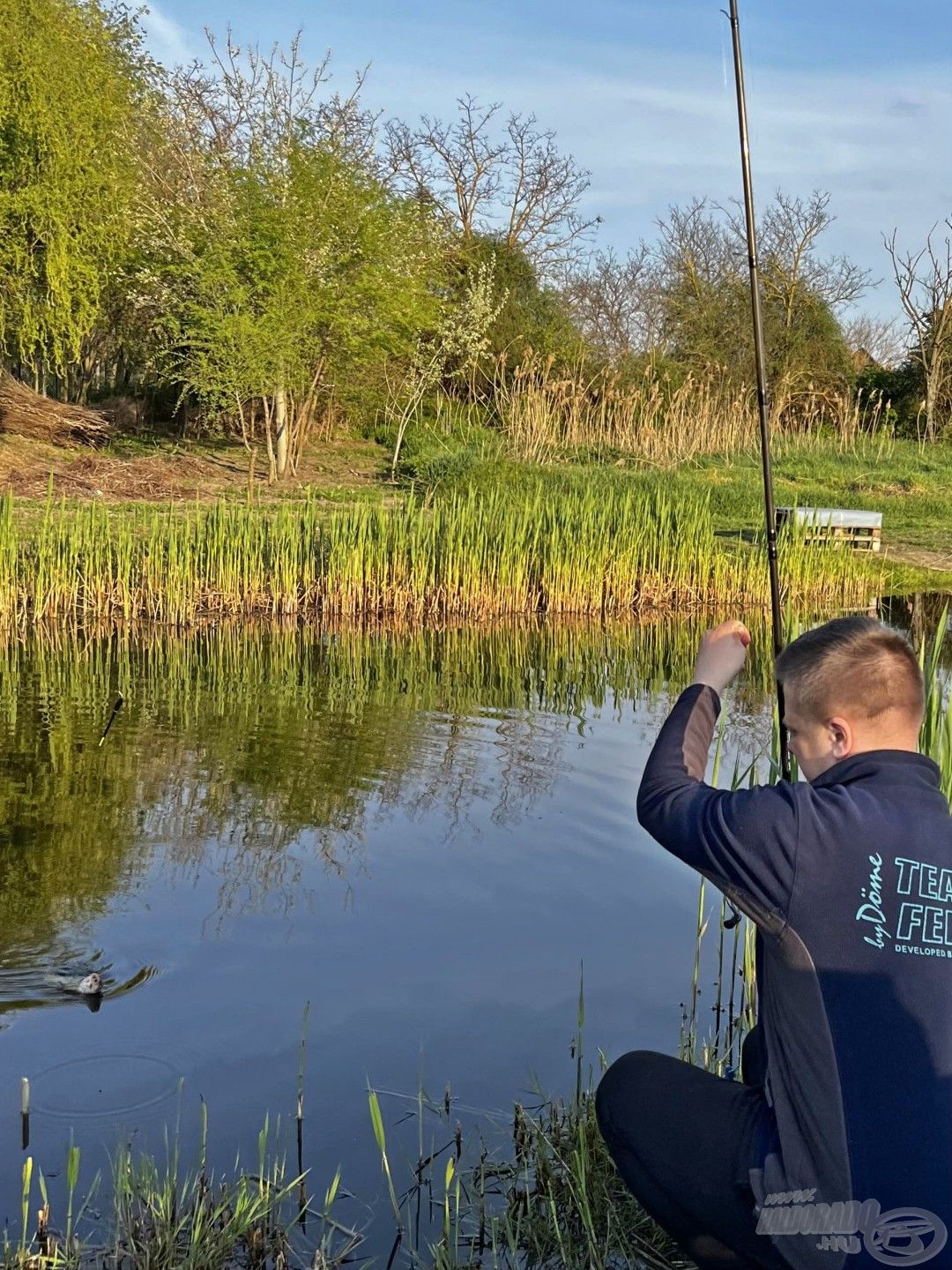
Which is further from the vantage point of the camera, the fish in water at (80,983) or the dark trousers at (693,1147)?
the fish in water at (80,983)

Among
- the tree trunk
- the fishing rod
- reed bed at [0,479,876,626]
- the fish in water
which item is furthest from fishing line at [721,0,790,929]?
the tree trunk

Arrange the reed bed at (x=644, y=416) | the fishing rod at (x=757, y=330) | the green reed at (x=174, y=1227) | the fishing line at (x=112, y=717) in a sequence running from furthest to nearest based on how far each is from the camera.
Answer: the reed bed at (x=644, y=416), the fishing line at (x=112, y=717), the fishing rod at (x=757, y=330), the green reed at (x=174, y=1227)

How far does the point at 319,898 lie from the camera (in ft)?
17.2

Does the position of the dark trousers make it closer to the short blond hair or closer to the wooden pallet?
the short blond hair

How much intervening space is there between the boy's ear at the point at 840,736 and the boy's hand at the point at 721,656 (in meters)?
0.30

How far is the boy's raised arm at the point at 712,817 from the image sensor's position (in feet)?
6.67

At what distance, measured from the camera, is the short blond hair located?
2137 mm

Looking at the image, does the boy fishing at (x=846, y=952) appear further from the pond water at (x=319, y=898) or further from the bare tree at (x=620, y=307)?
the bare tree at (x=620, y=307)

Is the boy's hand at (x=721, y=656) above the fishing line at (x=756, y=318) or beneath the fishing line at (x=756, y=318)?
beneath

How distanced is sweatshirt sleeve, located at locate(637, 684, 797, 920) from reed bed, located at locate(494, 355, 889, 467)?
18753 millimetres

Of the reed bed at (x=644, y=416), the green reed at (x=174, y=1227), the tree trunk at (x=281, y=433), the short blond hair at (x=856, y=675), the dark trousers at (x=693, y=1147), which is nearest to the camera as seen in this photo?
the short blond hair at (x=856, y=675)

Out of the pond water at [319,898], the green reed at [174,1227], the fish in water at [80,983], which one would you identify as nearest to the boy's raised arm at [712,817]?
the green reed at [174,1227]

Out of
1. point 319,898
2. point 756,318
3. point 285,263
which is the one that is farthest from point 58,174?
point 756,318

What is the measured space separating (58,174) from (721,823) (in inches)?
728
